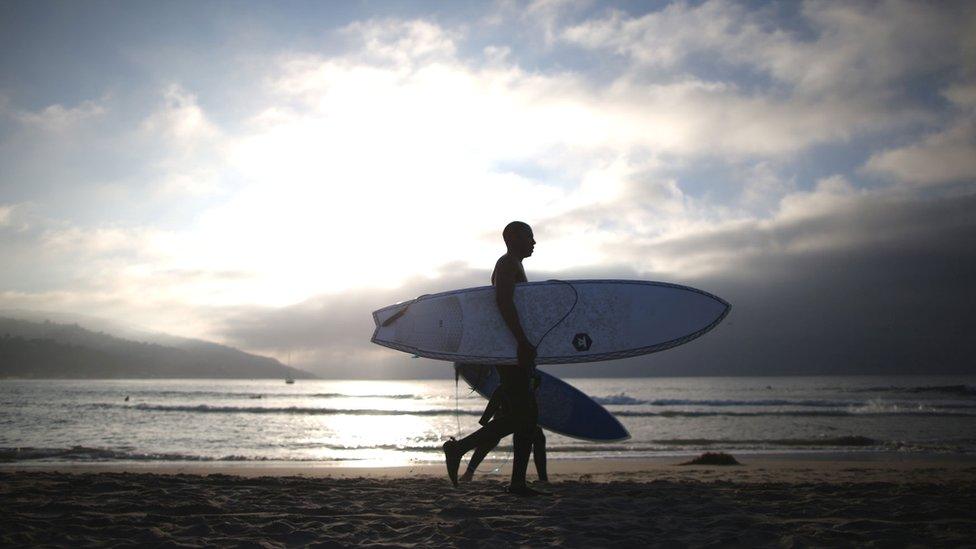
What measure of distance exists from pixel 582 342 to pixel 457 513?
1687mm

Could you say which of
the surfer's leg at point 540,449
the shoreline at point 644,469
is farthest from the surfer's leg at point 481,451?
the shoreline at point 644,469

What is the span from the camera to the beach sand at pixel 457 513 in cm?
282

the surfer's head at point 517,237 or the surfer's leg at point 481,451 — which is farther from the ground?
the surfer's head at point 517,237

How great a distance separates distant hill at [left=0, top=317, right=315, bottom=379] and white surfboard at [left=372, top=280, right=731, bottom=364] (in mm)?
90745

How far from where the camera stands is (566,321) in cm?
462

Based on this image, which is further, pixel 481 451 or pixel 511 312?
pixel 481 451

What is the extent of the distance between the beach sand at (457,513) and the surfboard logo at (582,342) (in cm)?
106

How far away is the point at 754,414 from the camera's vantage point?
21016mm

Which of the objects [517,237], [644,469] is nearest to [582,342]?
[517,237]

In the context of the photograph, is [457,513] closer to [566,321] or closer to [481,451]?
[481,451]

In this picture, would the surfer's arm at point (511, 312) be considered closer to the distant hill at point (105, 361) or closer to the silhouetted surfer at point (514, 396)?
the silhouetted surfer at point (514, 396)

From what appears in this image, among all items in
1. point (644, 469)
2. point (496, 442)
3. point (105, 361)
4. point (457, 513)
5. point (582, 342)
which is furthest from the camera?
point (105, 361)

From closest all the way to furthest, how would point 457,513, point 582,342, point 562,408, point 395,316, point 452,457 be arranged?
point 457,513 → point 452,457 → point 582,342 → point 395,316 → point 562,408

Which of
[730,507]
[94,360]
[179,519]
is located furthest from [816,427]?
[94,360]
